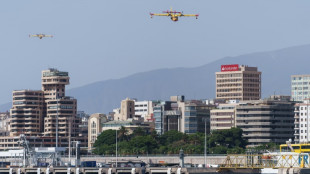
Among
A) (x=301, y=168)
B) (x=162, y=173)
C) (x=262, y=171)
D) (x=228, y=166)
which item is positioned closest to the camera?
(x=301, y=168)

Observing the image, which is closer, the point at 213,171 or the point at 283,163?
the point at 283,163

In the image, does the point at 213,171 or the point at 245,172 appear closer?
the point at 245,172

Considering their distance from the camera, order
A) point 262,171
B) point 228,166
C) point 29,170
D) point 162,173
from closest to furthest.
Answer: point 262,171 < point 228,166 < point 162,173 < point 29,170

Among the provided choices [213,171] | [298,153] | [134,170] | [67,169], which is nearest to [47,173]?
[67,169]

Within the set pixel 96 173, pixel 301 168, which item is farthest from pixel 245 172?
pixel 96 173

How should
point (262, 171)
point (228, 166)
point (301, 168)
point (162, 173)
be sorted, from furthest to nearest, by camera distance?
1. point (162, 173)
2. point (228, 166)
3. point (262, 171)
4. point (301, 168)

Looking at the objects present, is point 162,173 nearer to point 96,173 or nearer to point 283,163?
point 96,173

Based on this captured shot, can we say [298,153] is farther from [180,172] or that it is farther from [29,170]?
[29,170]

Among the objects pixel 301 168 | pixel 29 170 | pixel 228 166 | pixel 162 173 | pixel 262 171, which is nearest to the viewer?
pixel 301 168
